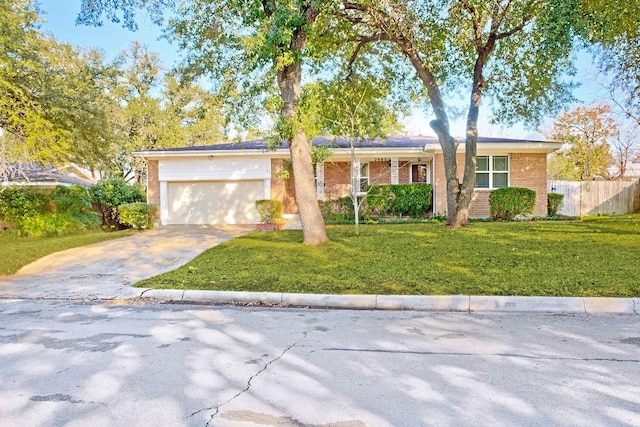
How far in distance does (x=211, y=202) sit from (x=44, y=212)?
6.49 meters

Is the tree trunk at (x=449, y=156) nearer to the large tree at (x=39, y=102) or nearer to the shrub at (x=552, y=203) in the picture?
the shrub at (x=552, y=203)

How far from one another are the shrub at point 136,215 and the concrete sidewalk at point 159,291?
305 centimetres

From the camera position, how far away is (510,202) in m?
18.6

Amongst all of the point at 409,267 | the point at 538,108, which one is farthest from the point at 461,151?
the point at 409,267

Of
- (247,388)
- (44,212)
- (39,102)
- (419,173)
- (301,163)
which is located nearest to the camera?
(247,388)

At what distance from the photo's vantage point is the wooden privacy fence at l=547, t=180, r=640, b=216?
957 inches

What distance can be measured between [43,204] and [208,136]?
21157 mm

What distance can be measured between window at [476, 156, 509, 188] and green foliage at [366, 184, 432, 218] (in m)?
2.42

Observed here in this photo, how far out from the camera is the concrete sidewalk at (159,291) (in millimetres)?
6727

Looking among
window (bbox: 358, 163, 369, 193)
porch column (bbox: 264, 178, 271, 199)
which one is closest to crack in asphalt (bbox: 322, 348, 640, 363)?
porch column (bbox: 264, 178, 271, 199)

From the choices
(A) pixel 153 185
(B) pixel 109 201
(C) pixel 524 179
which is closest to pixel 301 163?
(A) pixel 153 185

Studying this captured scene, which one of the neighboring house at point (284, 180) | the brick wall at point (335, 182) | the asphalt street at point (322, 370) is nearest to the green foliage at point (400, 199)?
the neighboring house at point (284, 180)

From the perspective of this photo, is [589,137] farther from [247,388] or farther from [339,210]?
[247,388]

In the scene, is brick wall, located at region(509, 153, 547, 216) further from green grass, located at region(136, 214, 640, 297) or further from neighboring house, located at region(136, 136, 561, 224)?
green grass, located at region(136, 214, 640, 297)
